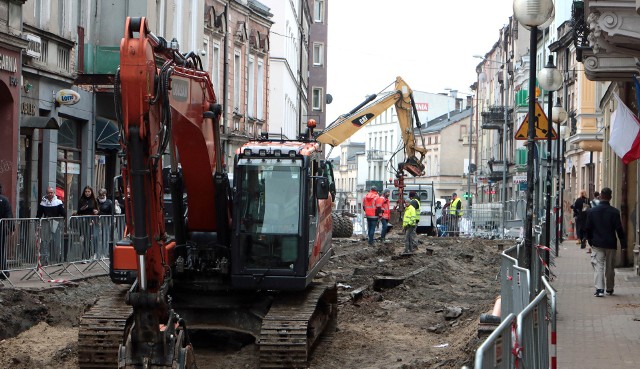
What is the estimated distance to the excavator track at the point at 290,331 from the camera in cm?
1359

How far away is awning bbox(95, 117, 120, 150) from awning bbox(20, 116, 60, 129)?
238 inches

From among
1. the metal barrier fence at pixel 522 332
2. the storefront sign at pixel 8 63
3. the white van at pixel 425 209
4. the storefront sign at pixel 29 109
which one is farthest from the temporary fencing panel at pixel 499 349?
the white van at pixel 425 209

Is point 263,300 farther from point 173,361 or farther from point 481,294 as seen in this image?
point 481,294

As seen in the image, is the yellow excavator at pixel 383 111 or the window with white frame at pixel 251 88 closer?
the yellow excavator at pixel 383 111

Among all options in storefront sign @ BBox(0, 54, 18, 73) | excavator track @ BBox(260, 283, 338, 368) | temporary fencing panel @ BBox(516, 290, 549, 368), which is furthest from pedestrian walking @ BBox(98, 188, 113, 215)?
temporary fencing panel @ BBox(516, 290, 549, 368)

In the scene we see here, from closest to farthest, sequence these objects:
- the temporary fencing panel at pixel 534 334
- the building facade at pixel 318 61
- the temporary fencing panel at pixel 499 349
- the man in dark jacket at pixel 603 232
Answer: the temporary fencing panel at pixel 499 349 < the temporary fencing panel at pixel 534 334 < the man in dark jacket at pixel 603 232 < the building facade at pixel 318 61

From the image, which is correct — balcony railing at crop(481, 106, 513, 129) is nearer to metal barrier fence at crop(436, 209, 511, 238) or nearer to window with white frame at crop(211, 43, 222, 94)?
metal barrier fence at crop(436, 209, 511, 238)

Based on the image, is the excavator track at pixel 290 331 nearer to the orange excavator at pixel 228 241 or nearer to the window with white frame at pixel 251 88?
the orange excavator at pixel 228 241

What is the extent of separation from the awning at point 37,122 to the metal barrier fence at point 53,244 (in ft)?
8.02

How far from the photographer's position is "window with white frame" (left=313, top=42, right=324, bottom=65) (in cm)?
9181

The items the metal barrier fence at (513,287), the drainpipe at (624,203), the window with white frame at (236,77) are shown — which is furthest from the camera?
the window with white frame at (236,77)

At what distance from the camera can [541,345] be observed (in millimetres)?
9883

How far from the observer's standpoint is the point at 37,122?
2489 centimetres

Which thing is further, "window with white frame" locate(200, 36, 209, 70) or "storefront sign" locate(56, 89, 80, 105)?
"window with white frame" locate(200, 36, 209, 70)
